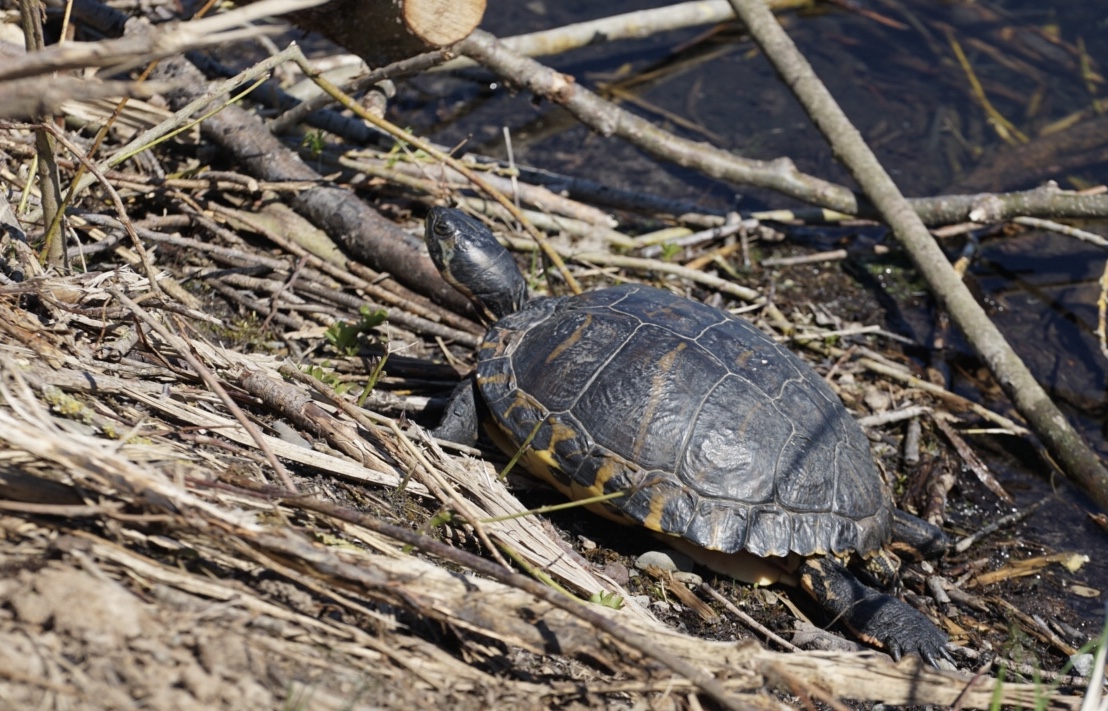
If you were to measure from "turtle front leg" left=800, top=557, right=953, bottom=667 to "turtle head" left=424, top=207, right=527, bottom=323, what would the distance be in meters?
2.02

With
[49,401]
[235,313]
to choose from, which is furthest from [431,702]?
[235,313]

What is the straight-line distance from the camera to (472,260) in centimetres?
455

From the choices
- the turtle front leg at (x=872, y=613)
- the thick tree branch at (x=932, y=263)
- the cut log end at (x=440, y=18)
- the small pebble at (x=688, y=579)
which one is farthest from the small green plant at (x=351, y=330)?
the thick tree branch at (x=932, y=263)

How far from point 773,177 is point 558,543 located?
3736 millimetres

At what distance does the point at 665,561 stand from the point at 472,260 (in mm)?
1800

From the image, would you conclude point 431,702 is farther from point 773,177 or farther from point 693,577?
point 773,177

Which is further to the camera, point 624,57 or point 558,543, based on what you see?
point 624,57

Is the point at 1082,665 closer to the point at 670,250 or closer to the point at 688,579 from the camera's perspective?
the point at 688,579

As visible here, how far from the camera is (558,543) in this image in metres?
3.62

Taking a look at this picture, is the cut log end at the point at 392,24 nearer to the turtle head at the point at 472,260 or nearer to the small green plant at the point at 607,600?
the turtle head at the point at 472,260

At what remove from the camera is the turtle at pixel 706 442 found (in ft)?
12.1

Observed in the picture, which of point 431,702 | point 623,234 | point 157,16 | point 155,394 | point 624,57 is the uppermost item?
point 624,57

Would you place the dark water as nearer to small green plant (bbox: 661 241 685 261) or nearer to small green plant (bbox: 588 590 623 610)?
small green plant (bbox: 661 241 685 261)

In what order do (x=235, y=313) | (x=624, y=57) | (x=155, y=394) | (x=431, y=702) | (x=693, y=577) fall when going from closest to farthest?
(x=431, y=702) → (x=155, y=394) → (x=693, y=577) → (x=235, y=313) → (x=624, y=57)
